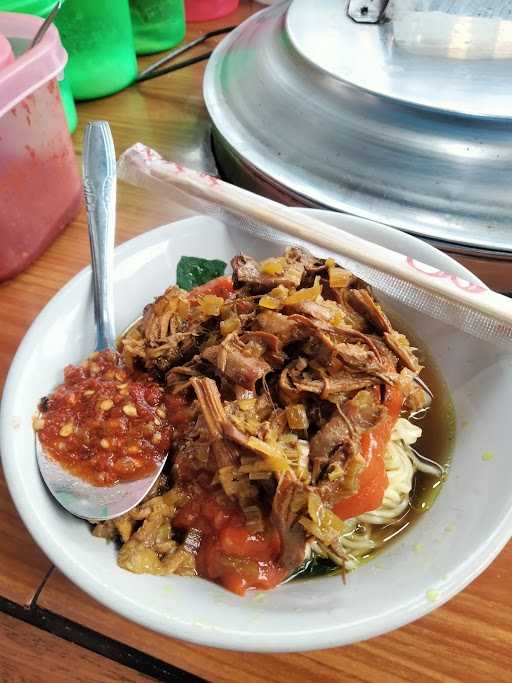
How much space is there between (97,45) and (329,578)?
1.70 meters

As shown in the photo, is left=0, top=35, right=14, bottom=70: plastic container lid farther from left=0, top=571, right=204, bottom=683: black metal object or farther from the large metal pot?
left=0, top=571, right=204, bottom=683: black metal object

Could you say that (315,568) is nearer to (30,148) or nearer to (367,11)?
(30,148)

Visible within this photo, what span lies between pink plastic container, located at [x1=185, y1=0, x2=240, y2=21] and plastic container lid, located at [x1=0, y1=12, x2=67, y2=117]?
110cm

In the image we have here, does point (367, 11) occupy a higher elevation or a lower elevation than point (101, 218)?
higher

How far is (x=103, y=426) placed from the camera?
897mm

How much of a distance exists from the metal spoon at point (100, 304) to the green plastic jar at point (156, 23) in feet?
3.77

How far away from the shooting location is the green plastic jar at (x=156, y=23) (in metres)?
2.04

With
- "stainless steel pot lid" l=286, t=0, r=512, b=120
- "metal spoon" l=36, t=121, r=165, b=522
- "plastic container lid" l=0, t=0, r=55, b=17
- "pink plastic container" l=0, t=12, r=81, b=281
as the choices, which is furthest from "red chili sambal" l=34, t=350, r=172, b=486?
"plastic container lid" l=0, t=0, r=55, b=17

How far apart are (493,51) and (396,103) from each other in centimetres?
30

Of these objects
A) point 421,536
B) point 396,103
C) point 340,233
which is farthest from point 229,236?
point 421,536

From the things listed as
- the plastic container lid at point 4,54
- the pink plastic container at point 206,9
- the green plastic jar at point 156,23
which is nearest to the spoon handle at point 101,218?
the plastic container lid at point 4,54

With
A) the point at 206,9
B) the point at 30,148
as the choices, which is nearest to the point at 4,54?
the point at 30,148

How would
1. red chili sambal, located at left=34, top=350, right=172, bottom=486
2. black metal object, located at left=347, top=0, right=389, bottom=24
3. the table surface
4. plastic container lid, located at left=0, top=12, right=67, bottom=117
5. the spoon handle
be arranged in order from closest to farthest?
1. the table surface
2. red chili sambal, located at left=34, top=350, right=172, bottom=486
3. the spoon handle
4. plastic container lid, located at left=0, top=12, right=67, bottom=117
5. black metal object, located at left=347, top=0, right=389, bottom=24

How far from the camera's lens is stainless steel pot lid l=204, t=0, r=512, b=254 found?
1.12 metres
